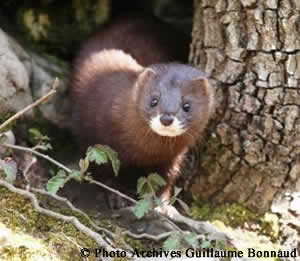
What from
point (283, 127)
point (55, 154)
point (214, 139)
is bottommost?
point (55, 154)

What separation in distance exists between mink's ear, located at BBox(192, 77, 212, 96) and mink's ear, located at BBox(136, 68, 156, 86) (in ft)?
0.94

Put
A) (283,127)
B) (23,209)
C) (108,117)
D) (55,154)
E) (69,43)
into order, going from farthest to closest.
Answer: (69,43), (55,154), (108,117), (283,127), (23,209)

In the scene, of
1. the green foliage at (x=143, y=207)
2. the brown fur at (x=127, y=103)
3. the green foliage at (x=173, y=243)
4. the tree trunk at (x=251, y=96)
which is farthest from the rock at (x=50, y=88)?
the green foliage at (x=173, y=243)

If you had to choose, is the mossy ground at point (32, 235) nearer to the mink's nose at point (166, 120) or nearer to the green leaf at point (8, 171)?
the green leaf at point (8, 171)

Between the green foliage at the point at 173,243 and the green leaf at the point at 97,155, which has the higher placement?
the green leaf at the point at 97,155

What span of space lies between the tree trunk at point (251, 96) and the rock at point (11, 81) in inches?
52.0

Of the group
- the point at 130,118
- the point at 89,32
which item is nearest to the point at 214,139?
the point at 130,118

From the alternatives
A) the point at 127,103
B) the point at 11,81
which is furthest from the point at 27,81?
the point at 127,103

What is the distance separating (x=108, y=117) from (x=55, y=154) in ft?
2.65

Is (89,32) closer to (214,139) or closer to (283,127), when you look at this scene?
(214,139)

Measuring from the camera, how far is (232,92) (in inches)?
153

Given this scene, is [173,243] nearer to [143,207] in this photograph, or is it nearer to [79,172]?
[143,207]

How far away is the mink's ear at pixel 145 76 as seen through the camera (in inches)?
143

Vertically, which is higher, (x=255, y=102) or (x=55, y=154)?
(x=255, y=102)
